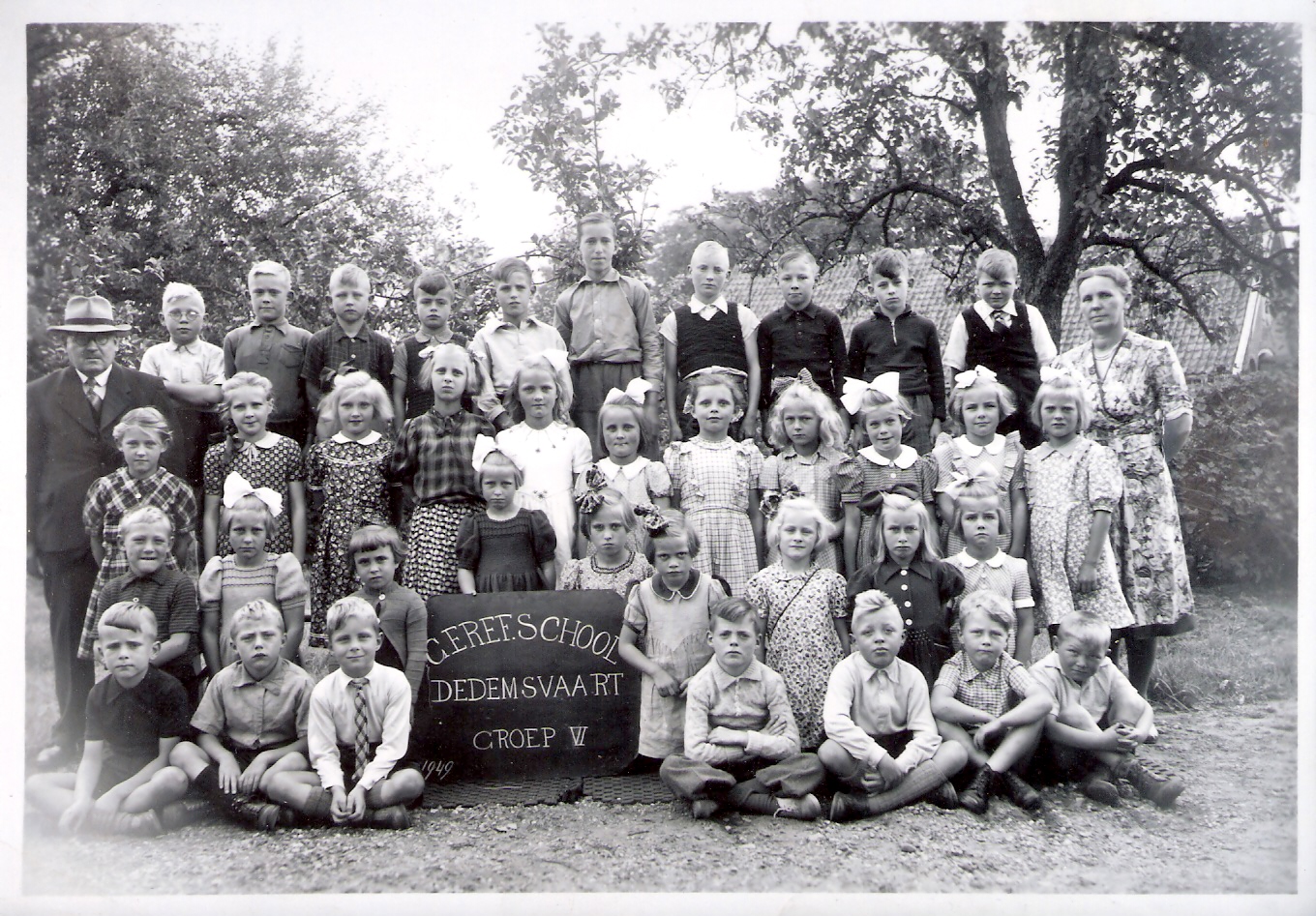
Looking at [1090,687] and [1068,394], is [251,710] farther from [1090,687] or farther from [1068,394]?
[1068,394]

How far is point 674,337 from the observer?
5.93 m

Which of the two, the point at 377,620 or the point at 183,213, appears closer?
the point at 377,620

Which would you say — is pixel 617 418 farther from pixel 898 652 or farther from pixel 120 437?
pixel 120 437

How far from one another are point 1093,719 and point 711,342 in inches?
104

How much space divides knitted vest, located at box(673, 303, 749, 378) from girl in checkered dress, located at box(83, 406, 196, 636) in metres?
2.58

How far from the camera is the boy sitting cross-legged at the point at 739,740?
165 inches

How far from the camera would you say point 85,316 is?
5082 millimetres

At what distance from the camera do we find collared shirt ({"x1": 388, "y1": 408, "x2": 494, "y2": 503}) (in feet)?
16.5

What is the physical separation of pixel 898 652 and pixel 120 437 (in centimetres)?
359

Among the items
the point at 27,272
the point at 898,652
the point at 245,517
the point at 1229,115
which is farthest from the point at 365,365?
the point at 1229,115

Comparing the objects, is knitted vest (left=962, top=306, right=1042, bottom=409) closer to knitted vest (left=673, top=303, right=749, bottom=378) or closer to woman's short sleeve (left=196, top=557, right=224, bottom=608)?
knitted vest (left=673, top=303, right=749, bottom=378)

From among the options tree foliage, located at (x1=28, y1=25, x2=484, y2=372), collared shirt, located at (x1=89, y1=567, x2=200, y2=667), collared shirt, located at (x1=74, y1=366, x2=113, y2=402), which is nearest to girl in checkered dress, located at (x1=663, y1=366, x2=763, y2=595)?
collared shirt, located at (x1=89, y1=567, x2=200, y2=667)

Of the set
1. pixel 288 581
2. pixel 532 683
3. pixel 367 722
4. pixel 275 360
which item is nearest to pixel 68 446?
pixel 275 360

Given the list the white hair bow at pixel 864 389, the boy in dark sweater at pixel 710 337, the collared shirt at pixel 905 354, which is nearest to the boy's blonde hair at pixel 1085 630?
the white hair bow at pixel 864 389
